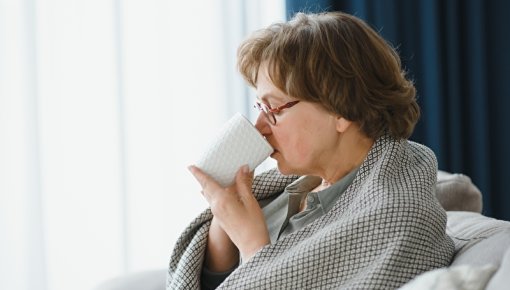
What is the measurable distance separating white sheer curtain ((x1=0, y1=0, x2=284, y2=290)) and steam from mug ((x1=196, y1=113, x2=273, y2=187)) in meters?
1.10

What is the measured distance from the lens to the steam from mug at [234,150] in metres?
1.61

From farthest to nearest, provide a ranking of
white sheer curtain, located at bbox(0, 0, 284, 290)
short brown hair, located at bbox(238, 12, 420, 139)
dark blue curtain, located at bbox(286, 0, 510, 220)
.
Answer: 1. dark blue curtain, located at bbox(286, 0, 510, 220)
2. white sheer curtain, located at bbox(0, 0, 284, 290)
3. short brown hair, located at bbox(238, 12, 420, 139)

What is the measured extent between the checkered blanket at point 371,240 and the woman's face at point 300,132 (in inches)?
4.2

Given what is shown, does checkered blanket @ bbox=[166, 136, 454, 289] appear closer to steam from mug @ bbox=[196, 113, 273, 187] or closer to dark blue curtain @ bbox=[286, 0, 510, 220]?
steam from mug @ bbox=[196, 113, 273, 187]

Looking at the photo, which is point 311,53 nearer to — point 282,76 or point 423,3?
point 282,76

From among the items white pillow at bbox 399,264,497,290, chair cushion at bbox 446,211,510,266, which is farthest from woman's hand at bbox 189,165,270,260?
white pillow at bbox 399,264,497,290

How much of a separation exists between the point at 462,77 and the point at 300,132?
6.58ft

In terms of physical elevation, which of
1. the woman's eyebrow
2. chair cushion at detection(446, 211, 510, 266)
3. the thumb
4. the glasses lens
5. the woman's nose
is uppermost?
the woman's eyebrow

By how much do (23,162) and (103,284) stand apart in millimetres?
856

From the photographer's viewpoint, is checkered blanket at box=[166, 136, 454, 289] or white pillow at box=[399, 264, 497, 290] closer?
white pillow at box=[399, 264, 497, 290]

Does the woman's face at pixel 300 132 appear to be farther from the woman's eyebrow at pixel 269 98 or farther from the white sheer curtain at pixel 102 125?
the white sheer curtain at pixel 102 125

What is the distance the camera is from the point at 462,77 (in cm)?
344

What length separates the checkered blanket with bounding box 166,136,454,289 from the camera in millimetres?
1358

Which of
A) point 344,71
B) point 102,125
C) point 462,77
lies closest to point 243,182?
point 344,71
